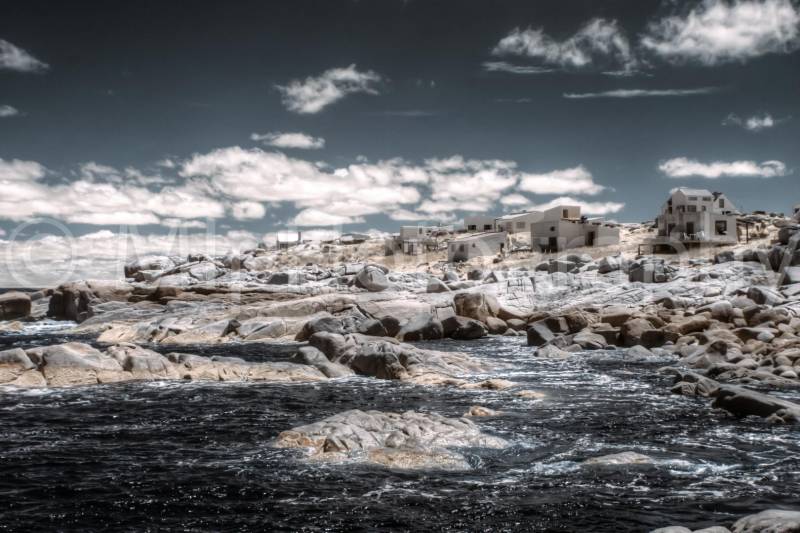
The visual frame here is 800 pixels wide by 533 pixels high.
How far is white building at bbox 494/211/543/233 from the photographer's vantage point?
11225 cm

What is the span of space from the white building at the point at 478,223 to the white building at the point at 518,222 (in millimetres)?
3584

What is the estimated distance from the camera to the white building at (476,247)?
9431 centimetres

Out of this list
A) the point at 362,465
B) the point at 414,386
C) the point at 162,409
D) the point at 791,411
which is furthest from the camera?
the point at 414,386

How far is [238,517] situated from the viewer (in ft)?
37.7

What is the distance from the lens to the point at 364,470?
14.0m

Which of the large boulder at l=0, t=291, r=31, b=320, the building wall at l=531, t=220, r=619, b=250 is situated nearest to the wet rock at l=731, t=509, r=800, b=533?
the large boulder at l=0, t=291, r=31, b=320

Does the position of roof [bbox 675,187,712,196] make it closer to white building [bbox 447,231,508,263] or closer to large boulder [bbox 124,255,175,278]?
white building [bbox 447,231,508,263]

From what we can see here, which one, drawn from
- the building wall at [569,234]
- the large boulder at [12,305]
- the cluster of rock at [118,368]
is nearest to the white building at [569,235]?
the building wall at [569,234]

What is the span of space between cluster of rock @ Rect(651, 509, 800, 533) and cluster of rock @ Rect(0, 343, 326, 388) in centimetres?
1943

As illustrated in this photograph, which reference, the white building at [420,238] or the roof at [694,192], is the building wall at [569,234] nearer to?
the roof at [694,192]

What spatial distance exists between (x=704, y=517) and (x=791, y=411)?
9276 mm

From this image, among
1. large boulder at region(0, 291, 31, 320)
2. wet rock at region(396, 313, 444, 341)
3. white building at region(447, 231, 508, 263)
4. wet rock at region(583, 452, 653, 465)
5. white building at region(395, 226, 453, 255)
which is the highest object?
white building at region(395, 226, 453, 255)

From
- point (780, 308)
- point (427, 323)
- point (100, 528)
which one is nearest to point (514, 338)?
point (427, 323)

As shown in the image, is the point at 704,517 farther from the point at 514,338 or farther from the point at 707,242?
the point at 707,242
